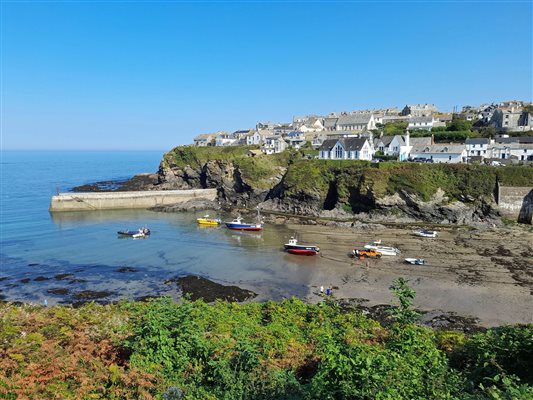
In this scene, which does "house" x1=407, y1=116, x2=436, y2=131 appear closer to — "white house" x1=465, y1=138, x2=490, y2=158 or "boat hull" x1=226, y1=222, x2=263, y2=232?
"white house" x1=465, y1=138, x2=490, y2=158

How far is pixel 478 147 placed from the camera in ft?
218

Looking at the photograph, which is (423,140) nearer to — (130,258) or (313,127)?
(313,127)

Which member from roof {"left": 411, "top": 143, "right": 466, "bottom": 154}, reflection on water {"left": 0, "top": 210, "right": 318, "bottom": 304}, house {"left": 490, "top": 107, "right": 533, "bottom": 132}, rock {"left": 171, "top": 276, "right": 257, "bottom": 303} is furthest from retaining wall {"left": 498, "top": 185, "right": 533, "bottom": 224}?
rock {"left": 171, "top": 276, "right": 257, "bottom": 303}

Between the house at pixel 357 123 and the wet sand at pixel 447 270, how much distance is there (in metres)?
58.1

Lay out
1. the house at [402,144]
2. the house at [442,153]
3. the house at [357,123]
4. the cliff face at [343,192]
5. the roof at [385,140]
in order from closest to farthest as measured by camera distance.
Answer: the cliff face at [343,192] → the house at [442,153] → the house at [402,144] → the roof at [385,140] → the house at [357,123]

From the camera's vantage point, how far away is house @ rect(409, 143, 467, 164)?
61.8 m

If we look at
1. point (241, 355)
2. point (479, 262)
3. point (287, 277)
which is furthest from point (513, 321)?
point (241, 355)

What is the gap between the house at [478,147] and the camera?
216 feet

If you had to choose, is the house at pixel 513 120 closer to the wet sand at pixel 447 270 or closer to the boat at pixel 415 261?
the wet sand at pixel 447 270

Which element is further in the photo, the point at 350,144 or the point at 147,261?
the point at 350,144

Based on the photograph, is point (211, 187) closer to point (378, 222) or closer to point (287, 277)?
point (378, 222)

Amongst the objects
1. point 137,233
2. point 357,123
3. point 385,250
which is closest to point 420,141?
point 357,123

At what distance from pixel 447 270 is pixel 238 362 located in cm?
2785

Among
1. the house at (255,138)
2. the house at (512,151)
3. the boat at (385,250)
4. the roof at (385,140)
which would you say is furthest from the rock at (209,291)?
the house at (255,138)
